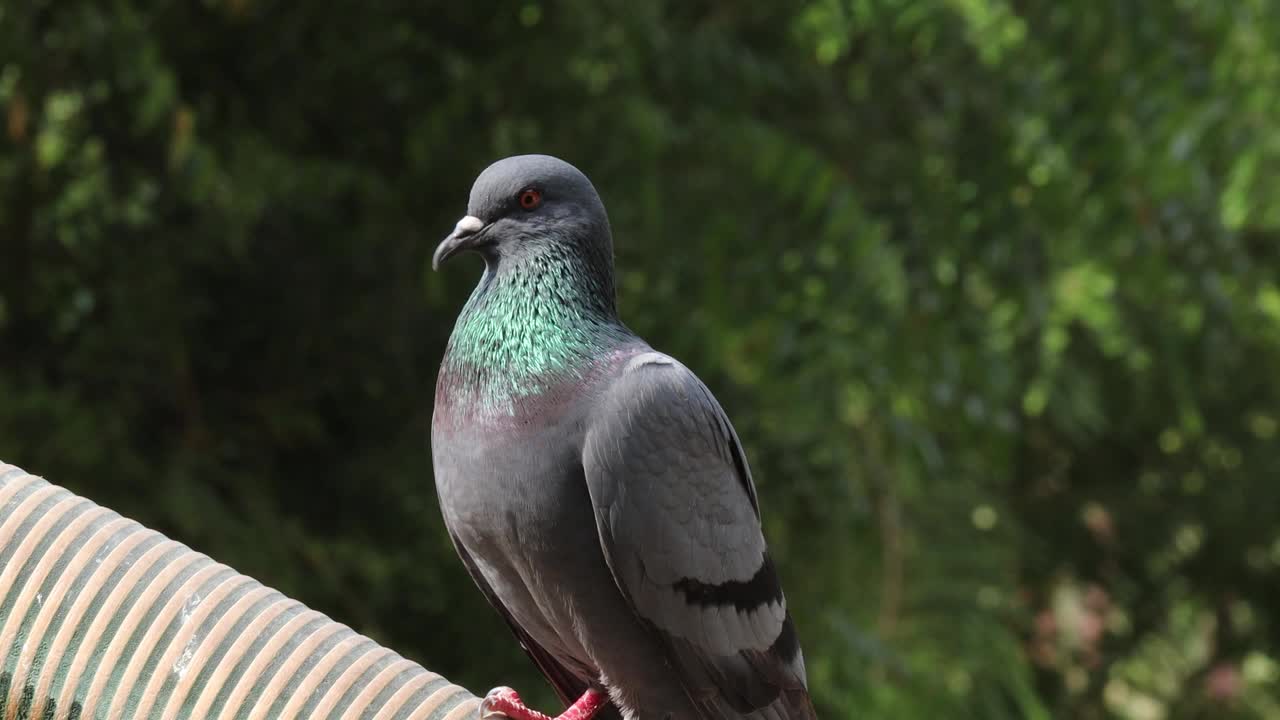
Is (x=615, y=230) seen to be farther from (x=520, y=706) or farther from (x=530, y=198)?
(x=520, y=706)

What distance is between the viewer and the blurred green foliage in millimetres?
4848

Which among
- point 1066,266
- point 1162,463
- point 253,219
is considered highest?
point 253,219

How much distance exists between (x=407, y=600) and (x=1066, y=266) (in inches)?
100

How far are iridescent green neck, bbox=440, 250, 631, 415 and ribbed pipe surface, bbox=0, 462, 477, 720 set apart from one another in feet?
1.79

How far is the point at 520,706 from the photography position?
8.08 feet

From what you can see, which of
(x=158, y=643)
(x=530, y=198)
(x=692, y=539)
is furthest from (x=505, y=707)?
(x=530, y=198)

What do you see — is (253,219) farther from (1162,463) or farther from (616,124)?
(1162,463)

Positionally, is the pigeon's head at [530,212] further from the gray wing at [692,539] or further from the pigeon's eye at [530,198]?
the gray wing at [692,539]

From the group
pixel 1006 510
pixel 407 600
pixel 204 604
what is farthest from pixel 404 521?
pixel 204 604

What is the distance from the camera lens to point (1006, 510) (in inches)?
263

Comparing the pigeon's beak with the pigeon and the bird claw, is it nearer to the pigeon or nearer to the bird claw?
the pigeon

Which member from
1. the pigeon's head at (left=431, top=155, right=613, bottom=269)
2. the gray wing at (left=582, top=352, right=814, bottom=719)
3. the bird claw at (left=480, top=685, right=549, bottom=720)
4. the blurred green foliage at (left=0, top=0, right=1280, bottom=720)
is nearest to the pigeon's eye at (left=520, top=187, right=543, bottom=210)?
the pigeon's head at (left=431, top=155, right=613, bottom=269)

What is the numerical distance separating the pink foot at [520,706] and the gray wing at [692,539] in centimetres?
21

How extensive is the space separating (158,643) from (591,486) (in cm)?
68
